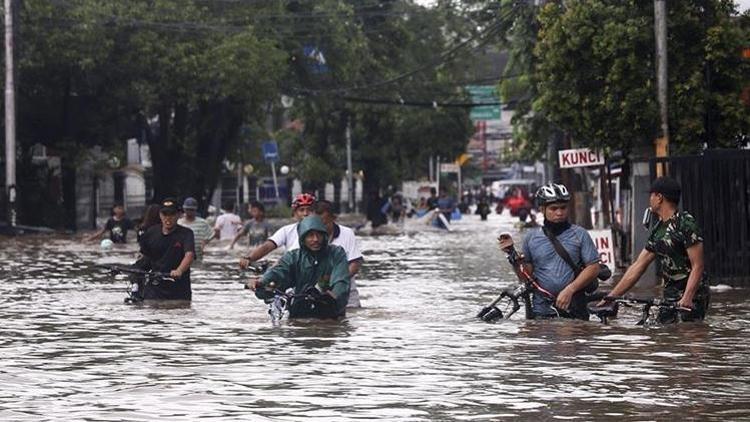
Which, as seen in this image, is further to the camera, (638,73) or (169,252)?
(638,73)

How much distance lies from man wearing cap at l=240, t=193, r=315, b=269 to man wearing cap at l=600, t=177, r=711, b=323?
401 cm

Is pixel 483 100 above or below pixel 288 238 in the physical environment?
above

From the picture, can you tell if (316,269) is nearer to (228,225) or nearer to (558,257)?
(558,257)

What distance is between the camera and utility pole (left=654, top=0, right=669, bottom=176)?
27.9m

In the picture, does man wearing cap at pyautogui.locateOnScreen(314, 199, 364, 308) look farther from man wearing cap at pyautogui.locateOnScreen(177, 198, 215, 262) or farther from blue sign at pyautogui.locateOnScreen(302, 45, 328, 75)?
blue sign at pyautogui.locateOnScreen(302, 45, 328, 75)

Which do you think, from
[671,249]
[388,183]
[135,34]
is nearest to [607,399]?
[671,249]

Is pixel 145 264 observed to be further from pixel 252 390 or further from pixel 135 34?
pixel 135 34

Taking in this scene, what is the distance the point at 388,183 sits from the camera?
96.1 metres

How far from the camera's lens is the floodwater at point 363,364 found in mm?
11727

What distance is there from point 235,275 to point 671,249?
1516 cm

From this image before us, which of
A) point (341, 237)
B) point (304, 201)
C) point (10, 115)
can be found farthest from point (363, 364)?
point (10, 115)

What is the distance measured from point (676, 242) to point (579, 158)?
15.8 m

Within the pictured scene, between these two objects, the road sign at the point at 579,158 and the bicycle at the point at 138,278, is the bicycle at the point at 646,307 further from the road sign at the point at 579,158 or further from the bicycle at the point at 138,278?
the road sign at the point at 579,158

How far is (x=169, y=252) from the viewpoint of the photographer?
2130 centimetres
